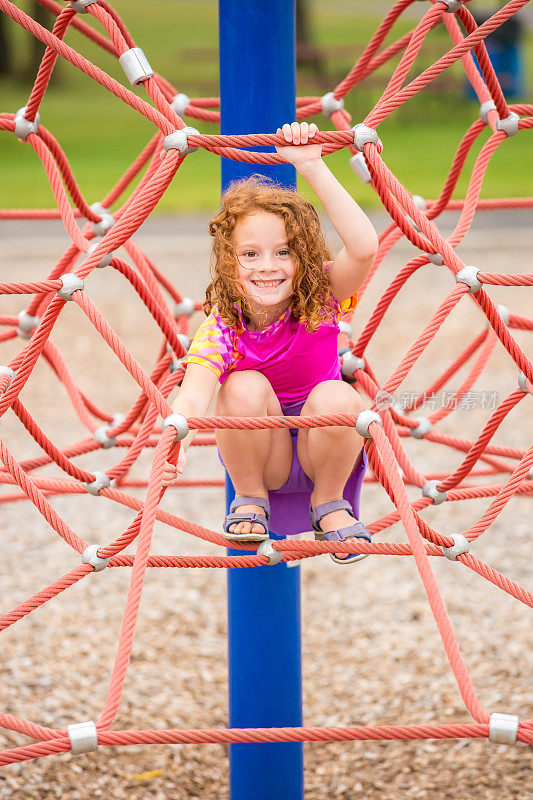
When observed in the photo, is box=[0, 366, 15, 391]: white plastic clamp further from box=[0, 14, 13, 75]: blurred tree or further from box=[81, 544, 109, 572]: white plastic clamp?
box=[0, 14, 13, 75]: blurred tree

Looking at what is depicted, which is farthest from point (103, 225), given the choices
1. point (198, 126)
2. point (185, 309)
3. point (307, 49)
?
point (307, 49)

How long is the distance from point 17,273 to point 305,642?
3746 millimetres

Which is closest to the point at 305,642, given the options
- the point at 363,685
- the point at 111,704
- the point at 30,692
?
the point at 363,685

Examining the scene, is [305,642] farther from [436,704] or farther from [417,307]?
[417,307]

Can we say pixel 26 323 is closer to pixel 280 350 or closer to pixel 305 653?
pixel 280 350

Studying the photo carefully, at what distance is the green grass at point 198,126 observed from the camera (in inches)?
346

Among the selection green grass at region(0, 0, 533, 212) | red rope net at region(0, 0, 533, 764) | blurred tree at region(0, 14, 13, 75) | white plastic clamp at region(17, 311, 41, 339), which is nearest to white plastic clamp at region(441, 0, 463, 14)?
red rope net at region(0, 0, 533, 764)

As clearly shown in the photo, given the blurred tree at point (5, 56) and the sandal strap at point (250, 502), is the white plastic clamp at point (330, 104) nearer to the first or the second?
the sandal strap at point (250, 502)

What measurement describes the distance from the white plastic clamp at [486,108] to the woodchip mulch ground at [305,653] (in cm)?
46

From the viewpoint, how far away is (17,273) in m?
5.64

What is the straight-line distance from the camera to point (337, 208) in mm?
1192

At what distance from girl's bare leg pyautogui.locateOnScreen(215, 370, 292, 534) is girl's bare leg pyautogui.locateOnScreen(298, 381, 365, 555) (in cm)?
4

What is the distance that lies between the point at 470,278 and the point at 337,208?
0.58 feet

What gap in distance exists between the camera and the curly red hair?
4.01 feet
